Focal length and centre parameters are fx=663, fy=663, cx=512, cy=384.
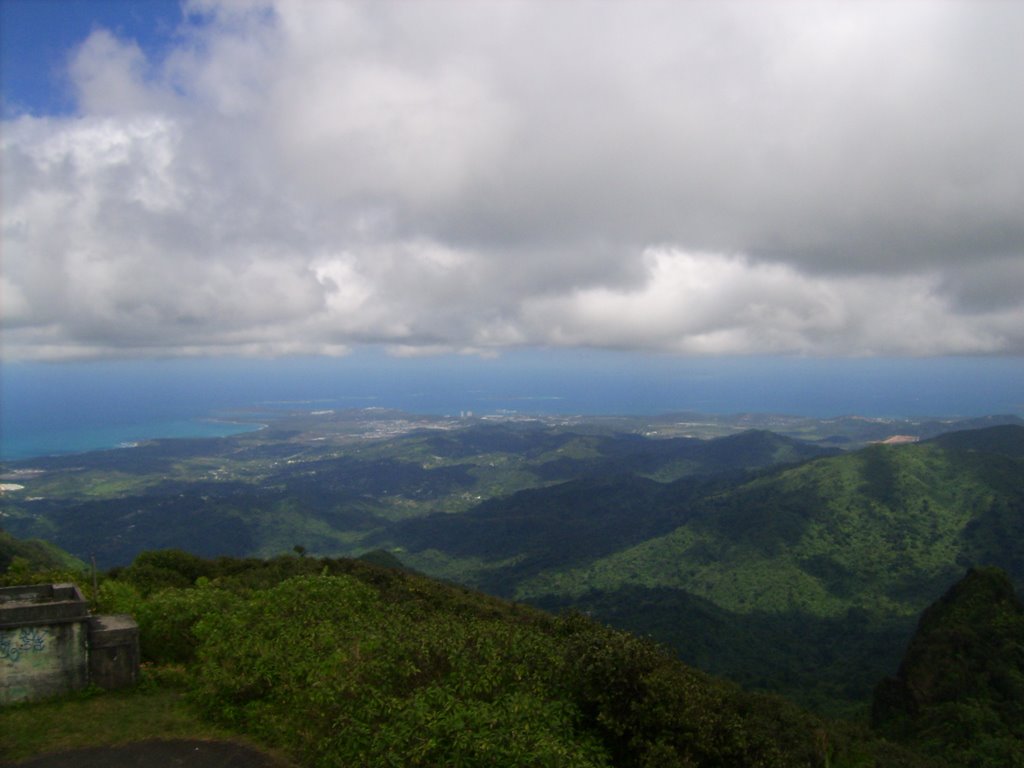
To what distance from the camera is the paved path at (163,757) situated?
1116cm

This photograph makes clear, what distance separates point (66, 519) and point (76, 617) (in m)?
135

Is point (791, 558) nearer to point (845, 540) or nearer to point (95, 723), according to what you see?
point (845, 540)

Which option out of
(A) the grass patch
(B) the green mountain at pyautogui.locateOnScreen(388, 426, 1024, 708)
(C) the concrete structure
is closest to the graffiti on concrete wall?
(C) the concrete structure

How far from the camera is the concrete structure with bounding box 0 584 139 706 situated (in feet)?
44.1

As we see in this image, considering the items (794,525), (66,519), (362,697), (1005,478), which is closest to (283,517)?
(66,519)

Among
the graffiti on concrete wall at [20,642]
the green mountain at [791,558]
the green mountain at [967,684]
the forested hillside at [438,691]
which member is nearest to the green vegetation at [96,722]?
the forested hillside at [438,691]

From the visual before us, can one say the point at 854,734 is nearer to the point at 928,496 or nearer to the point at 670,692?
the point at 670,692

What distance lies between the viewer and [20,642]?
1355 cm

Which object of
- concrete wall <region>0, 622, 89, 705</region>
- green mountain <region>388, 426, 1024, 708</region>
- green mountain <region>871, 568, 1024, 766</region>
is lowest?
green mountain <region>388, 426, 1024, 708</region>

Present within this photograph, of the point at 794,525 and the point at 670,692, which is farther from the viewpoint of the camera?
the point at 794,525

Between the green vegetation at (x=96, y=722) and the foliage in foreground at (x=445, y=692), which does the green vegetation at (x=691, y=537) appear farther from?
the foliage in foreground at (x=445, y=692)

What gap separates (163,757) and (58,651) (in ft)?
14.0

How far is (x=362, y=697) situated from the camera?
427 inches

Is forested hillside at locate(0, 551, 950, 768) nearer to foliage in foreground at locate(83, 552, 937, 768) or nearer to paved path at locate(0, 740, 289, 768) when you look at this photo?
foliage in foreground at locate(83, 552, 937, 768)
